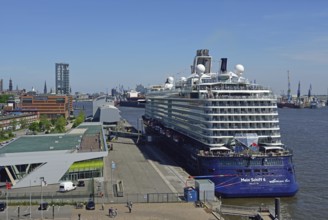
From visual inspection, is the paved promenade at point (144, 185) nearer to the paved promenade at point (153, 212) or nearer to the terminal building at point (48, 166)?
the paved promenade at point (153, 212)

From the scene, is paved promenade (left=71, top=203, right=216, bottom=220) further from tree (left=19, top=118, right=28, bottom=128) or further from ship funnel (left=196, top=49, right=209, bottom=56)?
tree (left=19, top=118, right=28, bottom=128)

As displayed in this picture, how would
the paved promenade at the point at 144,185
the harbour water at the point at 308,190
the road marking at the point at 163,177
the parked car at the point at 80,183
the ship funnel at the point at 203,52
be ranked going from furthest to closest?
the ship funnel at the point at 203,52 < the road marking at the point at 163,177 < the parked car at the point at 80,183 < the harbour water at the point at 308,190 < the paved promenade at the point at 144,185

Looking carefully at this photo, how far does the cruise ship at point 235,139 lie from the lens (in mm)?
44438

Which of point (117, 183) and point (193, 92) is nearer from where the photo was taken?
point (117, 183)

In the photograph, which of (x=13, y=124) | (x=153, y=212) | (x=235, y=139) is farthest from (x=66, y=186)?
(x=13, y=124)

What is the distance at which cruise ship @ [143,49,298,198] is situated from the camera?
146 ft

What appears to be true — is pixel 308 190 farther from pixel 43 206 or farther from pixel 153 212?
pixel 43 206

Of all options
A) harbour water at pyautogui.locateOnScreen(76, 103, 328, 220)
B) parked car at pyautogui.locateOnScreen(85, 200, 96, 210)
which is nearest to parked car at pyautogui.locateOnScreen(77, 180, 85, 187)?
parked car at pyautogui.locateOnScreen(85, 200, 96, 210)

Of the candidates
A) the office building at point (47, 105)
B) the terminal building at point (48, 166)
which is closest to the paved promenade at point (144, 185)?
the terminal building at point (48, 166)

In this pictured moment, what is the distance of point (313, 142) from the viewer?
88250 mm

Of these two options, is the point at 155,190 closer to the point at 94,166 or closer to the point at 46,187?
the point at 94,166

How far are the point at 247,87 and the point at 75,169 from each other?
23.0m

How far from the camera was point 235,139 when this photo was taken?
156 feet

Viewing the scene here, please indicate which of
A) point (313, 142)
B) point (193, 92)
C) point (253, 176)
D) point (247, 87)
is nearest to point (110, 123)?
point (313, 142)
